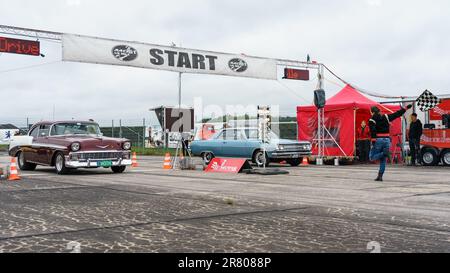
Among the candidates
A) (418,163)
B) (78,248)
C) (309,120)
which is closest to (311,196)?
(78,248)

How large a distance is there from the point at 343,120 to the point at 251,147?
4956 mm

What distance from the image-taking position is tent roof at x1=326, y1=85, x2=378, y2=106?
20.5m

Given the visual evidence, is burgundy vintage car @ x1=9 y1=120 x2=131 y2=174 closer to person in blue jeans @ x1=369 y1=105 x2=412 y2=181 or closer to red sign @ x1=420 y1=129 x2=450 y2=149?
person in blue jeans @ x1=369 y1=105 x2=412 y2=181

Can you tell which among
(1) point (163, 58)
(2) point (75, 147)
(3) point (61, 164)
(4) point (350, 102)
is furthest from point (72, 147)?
(4) point (350, 102)

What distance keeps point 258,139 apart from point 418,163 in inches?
265

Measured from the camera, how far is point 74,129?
49.4 ft

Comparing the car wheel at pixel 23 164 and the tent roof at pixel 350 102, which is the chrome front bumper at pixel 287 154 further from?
the car wheel at pixel 23 164

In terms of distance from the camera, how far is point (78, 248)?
447 centimetres

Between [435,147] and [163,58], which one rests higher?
[163,58]

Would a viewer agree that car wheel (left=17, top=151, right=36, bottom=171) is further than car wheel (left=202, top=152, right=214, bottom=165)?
No

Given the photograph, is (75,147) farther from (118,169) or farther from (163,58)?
(163,58)

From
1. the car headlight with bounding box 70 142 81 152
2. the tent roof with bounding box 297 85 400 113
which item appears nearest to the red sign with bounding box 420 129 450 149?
the tent roof with bounding box 297 85 400 113

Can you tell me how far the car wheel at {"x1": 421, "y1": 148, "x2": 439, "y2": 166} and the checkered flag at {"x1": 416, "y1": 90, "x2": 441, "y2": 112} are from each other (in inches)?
63.8
